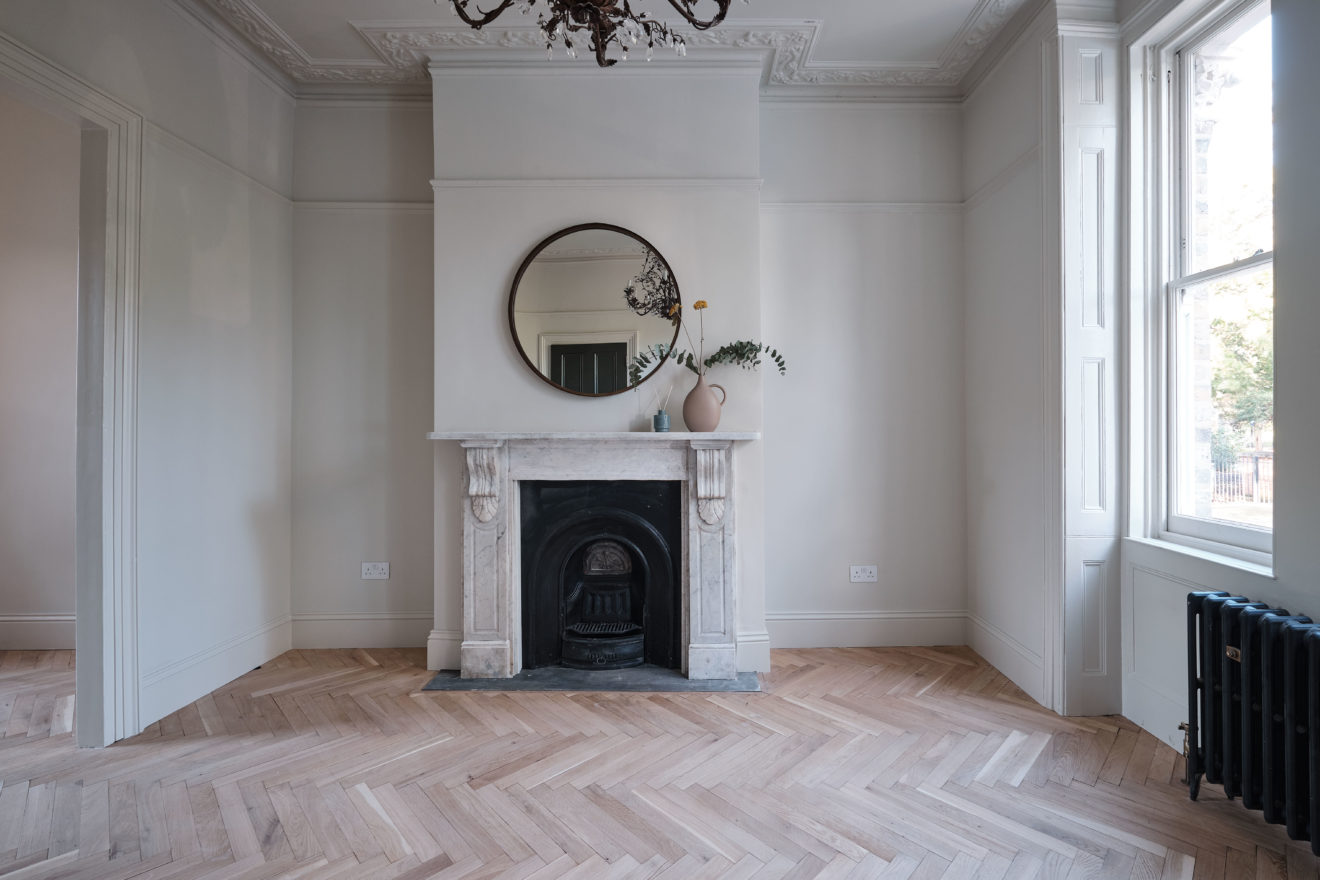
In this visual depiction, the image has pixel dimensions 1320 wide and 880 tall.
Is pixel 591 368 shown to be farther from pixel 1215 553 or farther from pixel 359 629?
pixel 1215 553

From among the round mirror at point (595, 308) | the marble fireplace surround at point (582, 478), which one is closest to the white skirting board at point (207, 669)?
the marble fireplace surround at point (582, 478)

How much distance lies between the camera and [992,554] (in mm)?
3615

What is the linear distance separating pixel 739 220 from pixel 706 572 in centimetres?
174

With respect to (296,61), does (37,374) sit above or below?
below

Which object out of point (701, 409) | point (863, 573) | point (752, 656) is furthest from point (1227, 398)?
point (752, 656)

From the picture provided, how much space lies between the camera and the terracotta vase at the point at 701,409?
3400 mm

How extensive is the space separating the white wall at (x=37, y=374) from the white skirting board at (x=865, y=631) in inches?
154

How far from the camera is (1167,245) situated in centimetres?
282

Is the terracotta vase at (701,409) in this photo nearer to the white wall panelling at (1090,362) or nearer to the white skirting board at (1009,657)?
the white wall panelling at (1090,362)

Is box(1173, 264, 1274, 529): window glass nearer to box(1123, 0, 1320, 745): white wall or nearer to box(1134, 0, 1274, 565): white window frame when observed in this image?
box(1134, 0, 1274, 565): white window frame

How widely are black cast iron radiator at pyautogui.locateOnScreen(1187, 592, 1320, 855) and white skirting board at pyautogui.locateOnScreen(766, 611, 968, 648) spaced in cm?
160

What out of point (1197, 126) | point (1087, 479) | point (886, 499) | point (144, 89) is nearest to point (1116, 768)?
point (1087, 479)

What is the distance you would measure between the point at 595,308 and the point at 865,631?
2275 millimetres

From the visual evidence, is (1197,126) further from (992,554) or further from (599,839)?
(599,839)
